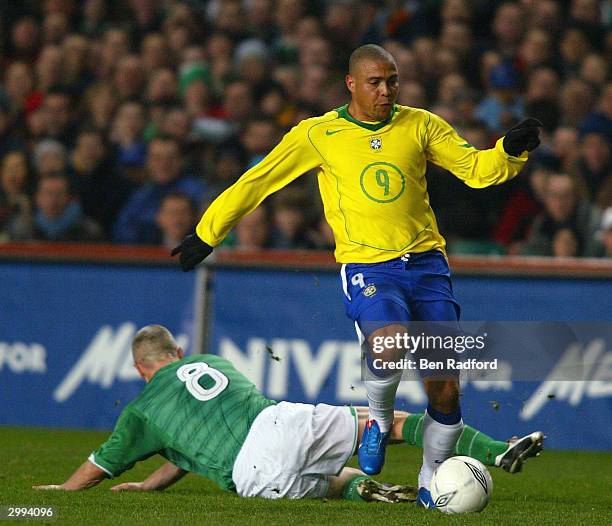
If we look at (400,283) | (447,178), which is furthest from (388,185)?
(447,178)

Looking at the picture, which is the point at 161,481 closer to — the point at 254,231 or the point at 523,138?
the point at 523,138

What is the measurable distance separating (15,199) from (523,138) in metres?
7.09

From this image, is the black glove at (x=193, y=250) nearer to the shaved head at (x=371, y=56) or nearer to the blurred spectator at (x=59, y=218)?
the shaved head at (x=371, y=56)

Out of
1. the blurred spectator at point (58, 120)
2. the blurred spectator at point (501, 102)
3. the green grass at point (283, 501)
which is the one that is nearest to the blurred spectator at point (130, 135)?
the blurred spectator at point (58, 120)

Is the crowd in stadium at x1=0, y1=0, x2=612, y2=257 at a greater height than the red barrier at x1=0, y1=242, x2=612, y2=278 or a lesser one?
greater

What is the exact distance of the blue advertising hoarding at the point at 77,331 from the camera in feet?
35.9

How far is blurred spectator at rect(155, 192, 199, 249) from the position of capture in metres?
12.0

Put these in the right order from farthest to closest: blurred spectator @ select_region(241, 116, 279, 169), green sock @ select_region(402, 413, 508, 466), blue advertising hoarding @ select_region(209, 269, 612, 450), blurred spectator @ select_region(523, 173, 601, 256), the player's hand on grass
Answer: blurred spectator @ select_region(241, 116, 279, 169) → blurred spectator @ select_region(523, 173, 601, 256) → blue advertising hoarding @ select_region(209, 269, 612, 450) → the player's hand on grass → green sock @ select_region(402, 413, 508, 466)

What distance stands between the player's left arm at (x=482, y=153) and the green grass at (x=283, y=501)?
1673 millimetres

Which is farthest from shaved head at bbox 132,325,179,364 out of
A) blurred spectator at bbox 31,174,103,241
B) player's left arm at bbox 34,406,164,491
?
blurred spectator at bbox 31,174,103,241

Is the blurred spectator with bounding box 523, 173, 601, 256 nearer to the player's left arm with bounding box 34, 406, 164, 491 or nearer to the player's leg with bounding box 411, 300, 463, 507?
the player's leg with bounding box 411, 300, 463, 507

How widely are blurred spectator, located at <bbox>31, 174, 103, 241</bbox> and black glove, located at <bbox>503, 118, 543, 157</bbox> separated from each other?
638 centimetres

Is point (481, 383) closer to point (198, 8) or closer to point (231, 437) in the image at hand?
point (231, 437)

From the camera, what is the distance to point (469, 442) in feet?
23.6
